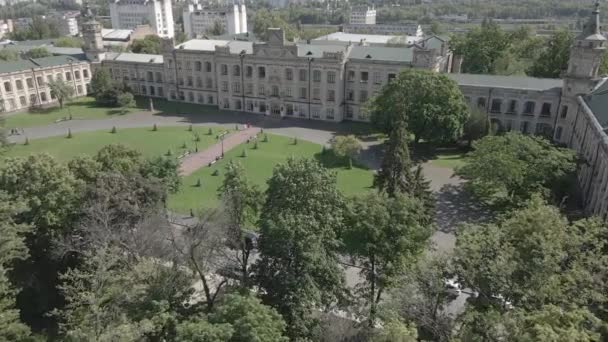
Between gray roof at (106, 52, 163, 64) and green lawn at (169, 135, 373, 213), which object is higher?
gray roof at (106, 52, 163, 64)

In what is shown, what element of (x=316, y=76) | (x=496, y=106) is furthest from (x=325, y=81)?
(x=496, y=106)

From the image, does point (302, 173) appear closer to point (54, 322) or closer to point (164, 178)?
point (164, 178)

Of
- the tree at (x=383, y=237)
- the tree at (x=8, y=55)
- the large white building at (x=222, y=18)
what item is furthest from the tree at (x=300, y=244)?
the large white building at (x=222, y=18)

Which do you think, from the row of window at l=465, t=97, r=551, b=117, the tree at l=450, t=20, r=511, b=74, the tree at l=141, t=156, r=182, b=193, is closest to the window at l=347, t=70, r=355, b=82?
the row of window at l=465, t=97, r=551, b=117

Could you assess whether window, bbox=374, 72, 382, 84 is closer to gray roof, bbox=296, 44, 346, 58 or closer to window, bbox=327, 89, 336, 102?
gray roof, bbox=296, 44, 346, 58

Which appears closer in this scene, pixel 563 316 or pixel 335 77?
pixel 563 316

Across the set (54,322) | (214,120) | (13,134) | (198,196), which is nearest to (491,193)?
(198,196)

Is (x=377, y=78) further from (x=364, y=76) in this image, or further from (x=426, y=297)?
(x=426, y=297)
